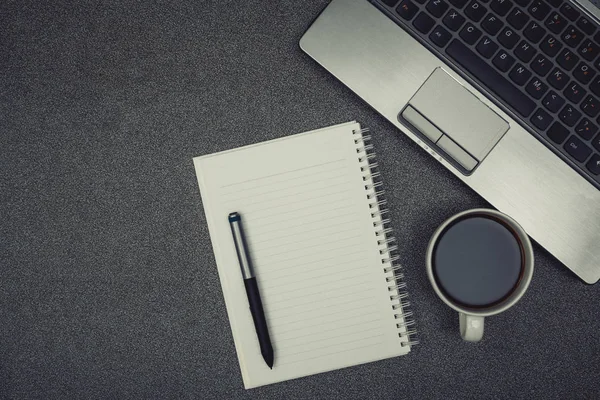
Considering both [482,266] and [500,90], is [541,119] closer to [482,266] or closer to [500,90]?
[500,90]

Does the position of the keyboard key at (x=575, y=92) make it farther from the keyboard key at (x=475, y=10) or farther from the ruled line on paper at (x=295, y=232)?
the ruled line on paper at (x=295, y=232)

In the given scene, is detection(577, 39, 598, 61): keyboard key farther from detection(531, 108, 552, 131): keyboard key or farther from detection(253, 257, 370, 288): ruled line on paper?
detection(253, 257, 370, 288): ruled line on paper

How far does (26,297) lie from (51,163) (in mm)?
142

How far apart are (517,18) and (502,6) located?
0.06 ft

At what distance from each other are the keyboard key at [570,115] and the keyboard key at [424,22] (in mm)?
148

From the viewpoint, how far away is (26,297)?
486 millimetres

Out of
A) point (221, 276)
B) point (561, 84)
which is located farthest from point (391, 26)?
point (221, 276)

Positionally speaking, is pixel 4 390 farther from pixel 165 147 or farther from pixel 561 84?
pixel 561 84

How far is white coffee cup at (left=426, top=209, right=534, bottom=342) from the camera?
413 mm

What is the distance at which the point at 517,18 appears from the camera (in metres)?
0.44

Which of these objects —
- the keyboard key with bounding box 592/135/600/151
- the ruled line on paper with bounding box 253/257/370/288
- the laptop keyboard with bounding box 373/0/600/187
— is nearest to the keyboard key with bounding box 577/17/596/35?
the laptop keyboard with bounding box 373/0/600/187

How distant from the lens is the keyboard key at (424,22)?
1.46 ft

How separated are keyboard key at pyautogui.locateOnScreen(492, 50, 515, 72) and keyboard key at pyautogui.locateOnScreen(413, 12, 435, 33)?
7cm

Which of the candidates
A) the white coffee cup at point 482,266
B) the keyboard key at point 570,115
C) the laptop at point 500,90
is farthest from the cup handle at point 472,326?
the keyboard key at point 570,115
